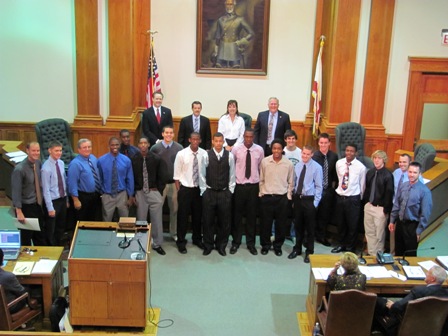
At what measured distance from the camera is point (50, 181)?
618cm

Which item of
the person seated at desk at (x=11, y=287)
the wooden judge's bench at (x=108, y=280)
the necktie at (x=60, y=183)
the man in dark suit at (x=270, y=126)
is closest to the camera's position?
the person seated at desk at (x=11, y=287)

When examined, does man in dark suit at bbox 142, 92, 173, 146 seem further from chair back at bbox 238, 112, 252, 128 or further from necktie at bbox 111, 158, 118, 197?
necktie at bbox 111, 158, 118, 197

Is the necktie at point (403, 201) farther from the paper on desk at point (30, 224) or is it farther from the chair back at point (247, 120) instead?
the paper on desk at point (30, 224)

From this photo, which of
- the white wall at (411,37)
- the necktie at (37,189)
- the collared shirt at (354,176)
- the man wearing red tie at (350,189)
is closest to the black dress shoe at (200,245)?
the man wearing red tie at (350,189)

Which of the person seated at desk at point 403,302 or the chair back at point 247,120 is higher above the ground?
the chair back at point 247,120

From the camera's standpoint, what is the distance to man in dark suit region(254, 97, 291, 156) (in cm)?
798

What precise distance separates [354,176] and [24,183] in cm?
411

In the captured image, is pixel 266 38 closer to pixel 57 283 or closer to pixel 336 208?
pixel 336 208

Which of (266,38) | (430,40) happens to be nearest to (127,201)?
(266,38)

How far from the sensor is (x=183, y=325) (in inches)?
208

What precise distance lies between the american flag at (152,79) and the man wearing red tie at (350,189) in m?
3.79

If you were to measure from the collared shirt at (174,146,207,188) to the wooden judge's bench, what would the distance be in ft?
5.74

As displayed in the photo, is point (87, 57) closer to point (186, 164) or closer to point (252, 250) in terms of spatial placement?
point (186, 164)

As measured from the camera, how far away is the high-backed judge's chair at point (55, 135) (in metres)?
8.37
